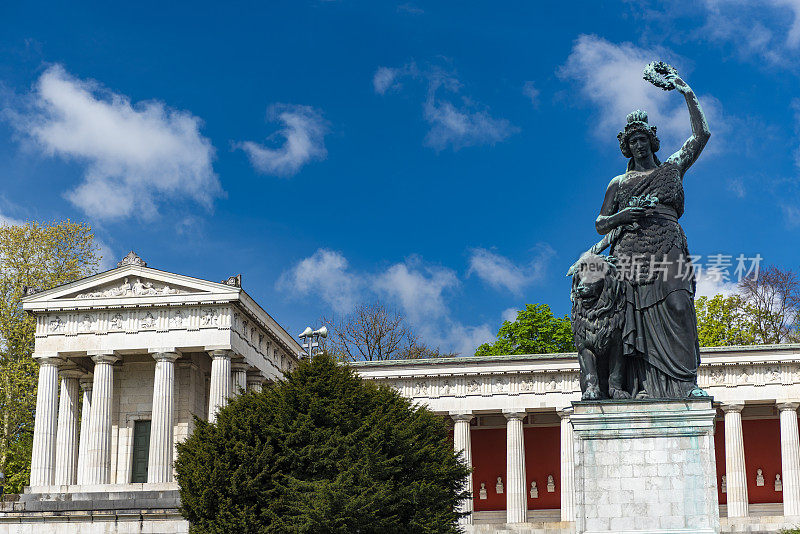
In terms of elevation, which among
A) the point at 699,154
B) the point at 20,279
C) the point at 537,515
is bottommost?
the point at 537,515

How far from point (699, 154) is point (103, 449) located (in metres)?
44.3

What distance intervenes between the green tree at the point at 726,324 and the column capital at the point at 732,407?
28.2ft

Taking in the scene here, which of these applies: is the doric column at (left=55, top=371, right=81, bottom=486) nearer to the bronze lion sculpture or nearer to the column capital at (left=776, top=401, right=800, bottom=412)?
the column capital at (left=776, top=401, right=800, bottom=412)

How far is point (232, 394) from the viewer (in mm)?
51531

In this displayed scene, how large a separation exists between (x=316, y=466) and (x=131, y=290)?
22.1 m

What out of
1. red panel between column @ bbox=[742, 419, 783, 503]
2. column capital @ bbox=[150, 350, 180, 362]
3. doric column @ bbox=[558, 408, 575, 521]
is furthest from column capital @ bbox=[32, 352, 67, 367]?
red panel between column @ bbox=[742, 419, 783, 503]

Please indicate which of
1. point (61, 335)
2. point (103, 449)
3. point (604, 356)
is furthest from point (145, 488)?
point (604, 356)

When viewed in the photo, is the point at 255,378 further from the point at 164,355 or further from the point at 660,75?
the point at 660,75

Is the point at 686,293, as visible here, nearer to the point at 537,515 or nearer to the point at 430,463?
the point at 430,463

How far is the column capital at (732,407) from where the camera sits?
54.8m

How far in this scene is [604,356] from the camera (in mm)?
13148

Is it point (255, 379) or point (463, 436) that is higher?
point (255, 379)

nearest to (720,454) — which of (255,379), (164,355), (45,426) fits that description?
(255,379)

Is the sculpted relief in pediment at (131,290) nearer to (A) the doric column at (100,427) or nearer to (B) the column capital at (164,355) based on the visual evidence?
(B) the column capital at (164,355)
